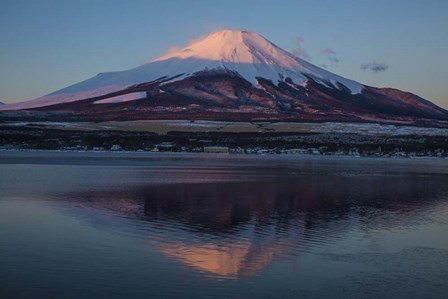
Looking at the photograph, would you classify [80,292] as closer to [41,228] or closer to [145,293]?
[145,293]

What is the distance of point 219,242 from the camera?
31.5 feet

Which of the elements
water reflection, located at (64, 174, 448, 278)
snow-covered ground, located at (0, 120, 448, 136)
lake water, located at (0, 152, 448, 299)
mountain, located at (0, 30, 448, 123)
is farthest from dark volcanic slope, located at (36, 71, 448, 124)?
lake water, located at (0, 152, 448, 299)

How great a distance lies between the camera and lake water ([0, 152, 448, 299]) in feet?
23.4

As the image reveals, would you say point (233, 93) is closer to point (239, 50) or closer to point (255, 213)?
point (239, 50)

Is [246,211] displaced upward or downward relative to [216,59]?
downward

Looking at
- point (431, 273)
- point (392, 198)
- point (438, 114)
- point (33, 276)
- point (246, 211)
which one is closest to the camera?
point (33, 276)

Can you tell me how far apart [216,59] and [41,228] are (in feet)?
320

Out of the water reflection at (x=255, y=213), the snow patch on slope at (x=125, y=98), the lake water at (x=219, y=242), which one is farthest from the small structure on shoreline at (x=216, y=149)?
the snow patch on slope at (x=125, y=98)

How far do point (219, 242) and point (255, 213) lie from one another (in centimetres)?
342

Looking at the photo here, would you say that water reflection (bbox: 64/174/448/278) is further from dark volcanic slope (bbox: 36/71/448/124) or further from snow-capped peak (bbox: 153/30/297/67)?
snow-capped peak (bbox: 153/30/297/67)

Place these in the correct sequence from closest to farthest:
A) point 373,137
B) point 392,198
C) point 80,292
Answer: point 80,292, point 392,198, point 373,137

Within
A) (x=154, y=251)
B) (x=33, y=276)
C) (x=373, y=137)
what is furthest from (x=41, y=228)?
(x=373, y=137)

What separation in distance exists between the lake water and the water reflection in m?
0.03

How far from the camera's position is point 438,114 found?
101 m
